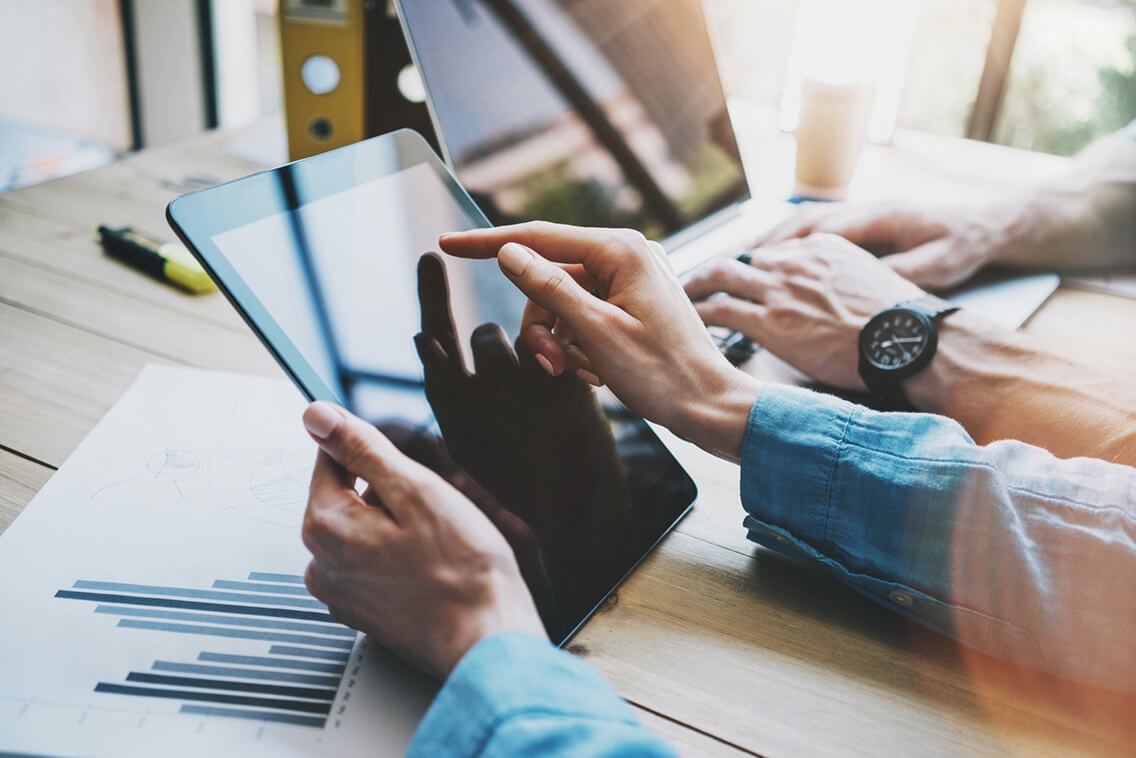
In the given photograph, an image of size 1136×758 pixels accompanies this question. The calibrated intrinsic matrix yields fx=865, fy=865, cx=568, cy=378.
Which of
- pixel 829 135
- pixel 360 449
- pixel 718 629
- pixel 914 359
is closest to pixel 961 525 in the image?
pixel 718 629

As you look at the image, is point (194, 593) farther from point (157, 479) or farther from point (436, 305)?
point (436, 305)

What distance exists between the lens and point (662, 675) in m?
0.52

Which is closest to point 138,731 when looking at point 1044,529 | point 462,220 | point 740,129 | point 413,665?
point 413,665

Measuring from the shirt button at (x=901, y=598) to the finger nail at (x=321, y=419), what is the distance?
0.36 metres

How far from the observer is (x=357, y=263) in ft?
1.97

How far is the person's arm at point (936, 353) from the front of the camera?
724 millimetres

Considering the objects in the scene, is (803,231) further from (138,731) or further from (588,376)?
(138,731)

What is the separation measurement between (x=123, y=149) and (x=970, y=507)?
2.60 m

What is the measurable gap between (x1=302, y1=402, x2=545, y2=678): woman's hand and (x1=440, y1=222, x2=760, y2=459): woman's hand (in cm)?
17

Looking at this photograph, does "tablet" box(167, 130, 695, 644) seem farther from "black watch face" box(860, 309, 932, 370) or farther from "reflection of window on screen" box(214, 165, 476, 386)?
"black watch face" box(860, 309, 932, 370)

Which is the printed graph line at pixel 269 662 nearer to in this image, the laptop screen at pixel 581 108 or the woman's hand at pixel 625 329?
the woman's hand at pixel 625 329

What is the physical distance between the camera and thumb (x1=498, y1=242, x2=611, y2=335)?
60cm

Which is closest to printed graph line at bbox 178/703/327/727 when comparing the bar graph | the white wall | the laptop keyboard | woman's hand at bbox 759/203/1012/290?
the bar graph

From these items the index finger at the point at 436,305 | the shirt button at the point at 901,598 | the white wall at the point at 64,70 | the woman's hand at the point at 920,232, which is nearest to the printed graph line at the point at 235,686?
the index finger at the point at 436,305
